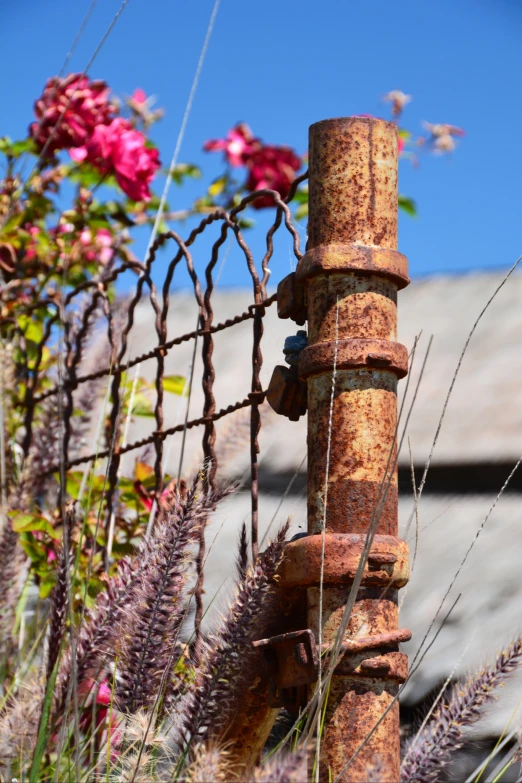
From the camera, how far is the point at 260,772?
826mm

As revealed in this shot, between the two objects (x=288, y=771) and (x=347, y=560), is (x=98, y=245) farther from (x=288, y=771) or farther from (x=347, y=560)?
(x=288, y=771)

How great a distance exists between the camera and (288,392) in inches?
46.5

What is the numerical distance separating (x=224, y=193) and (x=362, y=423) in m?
2.23

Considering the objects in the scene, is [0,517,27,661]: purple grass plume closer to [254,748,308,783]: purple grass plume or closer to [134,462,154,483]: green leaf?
[134,462,154,483]: green leaf

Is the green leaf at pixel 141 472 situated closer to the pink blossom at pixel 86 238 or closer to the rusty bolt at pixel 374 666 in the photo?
the pink blossom at pixel 86 238

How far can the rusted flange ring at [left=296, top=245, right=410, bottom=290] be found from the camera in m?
1.10

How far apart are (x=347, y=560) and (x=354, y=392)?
19 cm

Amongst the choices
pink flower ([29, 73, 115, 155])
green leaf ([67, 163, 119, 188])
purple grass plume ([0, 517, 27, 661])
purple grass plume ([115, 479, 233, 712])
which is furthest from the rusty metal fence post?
green leaf ([67, 163, 119, 188])

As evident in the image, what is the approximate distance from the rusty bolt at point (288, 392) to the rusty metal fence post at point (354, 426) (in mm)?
32


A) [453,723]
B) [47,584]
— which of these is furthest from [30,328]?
[453,723]

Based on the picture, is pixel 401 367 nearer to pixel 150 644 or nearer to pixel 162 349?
pixel 150 644

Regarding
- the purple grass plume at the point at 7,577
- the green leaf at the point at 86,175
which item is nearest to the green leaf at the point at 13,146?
the green leaf at the point at 86,175

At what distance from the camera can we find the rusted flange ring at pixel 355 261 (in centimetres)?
110

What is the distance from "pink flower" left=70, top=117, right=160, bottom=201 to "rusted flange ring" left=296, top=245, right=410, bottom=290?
1.48 meters
